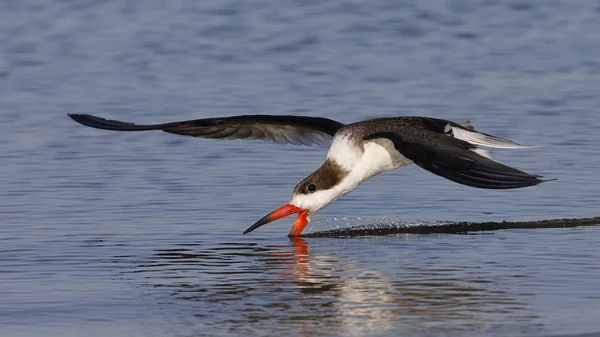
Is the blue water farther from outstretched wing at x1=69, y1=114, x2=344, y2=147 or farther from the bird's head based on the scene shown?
outstretched wing at x1=69, y1=114, x2=344, y2=147

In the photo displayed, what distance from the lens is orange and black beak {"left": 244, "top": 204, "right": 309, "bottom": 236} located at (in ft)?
32.3

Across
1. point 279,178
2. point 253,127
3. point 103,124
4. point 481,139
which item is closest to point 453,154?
point 481,139

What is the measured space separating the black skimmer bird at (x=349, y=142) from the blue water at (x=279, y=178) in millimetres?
358

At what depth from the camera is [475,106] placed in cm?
1547

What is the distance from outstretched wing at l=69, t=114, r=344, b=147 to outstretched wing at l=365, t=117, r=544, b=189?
85 centimetres

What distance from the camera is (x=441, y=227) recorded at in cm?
1032

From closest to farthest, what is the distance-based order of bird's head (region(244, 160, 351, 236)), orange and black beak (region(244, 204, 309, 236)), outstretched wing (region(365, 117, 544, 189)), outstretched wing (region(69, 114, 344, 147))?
outstretched wing (region(365, 117, 544, 189)) < orange and black beak (region(244, 204, 309, 236)) < bird's head (region(244, 160, 351, 236)) < outstretched wing (region(69, 114, 344, 147))

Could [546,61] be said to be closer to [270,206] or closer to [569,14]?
[569,14]

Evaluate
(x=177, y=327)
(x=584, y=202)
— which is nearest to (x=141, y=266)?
(x=177, y=327)

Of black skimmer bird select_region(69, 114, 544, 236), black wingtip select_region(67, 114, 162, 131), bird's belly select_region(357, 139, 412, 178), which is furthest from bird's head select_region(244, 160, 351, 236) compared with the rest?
black wingtip select_region(67, 114, 162, 131)

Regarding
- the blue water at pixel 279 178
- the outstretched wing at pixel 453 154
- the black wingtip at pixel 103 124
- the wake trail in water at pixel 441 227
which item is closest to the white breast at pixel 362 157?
the outstretched wing at pixel 453 154

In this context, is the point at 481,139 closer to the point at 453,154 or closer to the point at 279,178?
the point at 453,154

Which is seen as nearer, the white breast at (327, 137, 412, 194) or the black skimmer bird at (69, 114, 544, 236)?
the black skimmer bird at (69, 114, 544, 236)

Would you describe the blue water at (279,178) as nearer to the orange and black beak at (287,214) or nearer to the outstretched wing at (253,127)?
the orange and black beak at (287,214)
